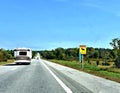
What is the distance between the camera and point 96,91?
49.1ft

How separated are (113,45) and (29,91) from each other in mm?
63346

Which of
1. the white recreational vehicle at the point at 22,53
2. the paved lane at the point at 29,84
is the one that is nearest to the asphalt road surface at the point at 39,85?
the paved lane at the point at 29,84

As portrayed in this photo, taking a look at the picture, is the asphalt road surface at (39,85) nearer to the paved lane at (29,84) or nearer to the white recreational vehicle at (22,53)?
the paved lane at (29,84)

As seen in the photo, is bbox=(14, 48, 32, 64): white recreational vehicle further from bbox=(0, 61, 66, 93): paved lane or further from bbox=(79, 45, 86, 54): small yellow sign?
bbox=(0, 61, 66, 93): paved lane

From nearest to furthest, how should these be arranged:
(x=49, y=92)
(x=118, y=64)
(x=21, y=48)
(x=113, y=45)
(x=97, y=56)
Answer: (x=49, y=92) → (x=118, y=64) → (x=21, y=48) → (x=113, y=45) → (x=97, y=56)

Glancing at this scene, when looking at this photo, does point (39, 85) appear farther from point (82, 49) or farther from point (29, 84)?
point (82, 49)

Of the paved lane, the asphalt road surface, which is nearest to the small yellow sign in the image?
the paved lane

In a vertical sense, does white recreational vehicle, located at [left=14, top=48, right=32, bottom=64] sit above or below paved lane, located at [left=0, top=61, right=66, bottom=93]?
above

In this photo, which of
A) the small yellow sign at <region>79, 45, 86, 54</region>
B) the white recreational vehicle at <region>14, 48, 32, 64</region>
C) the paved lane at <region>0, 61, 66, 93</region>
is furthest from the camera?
the white recreational vehicle at <region>14, 48, 32, 64</region>

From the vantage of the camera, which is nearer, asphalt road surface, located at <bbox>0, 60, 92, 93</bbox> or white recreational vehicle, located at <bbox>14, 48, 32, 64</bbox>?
asphalt road surface, located at <bbox>0, 60, 92, 93</bbox>

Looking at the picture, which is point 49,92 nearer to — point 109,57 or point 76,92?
point 76,92

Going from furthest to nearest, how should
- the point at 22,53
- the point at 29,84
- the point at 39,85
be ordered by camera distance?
the point at 22,53 < the point at 29,84 < the point at 39,85

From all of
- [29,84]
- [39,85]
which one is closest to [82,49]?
[29,84]

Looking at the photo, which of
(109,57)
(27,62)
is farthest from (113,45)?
(109,57)
